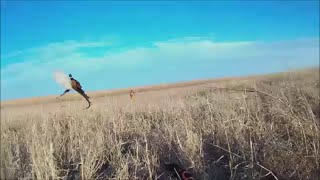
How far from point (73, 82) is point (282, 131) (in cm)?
366

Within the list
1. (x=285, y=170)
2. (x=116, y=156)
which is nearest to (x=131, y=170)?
(x=116, y=156)

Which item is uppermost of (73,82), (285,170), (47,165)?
(73,82)

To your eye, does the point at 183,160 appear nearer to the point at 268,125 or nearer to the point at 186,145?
the point at 186,145

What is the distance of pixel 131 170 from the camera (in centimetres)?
555

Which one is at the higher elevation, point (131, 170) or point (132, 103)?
point (132, 103)

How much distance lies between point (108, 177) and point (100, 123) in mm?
2963

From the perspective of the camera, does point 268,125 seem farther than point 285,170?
Yes

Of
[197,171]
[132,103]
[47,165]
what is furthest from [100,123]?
[47,165]

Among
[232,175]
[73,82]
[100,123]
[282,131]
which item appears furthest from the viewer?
[100,123]

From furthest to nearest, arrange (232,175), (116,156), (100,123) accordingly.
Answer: (100,123)
(116,156)
(232,175)

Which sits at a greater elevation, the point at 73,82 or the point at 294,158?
the point at 73,82

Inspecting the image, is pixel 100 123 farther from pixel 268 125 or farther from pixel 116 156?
pixel 268 125

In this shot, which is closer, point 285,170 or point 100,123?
point 285,170

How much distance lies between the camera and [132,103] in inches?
396
